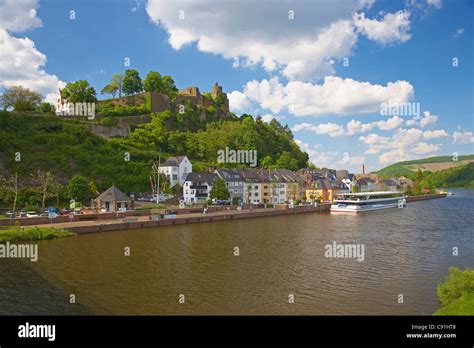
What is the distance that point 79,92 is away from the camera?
97.6m

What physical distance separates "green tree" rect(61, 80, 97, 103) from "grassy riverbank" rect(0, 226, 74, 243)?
63.9 m

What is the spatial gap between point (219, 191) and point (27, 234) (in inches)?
1651

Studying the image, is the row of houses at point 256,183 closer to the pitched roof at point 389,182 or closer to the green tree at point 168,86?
the pitched roof at point 389,182

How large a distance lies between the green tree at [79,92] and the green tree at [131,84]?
20523mm

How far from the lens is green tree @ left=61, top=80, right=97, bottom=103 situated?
96562 mm

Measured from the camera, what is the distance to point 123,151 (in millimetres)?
82875

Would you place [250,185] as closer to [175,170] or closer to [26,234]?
[175,170]

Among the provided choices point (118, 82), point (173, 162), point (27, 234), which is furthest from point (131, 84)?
point (27, 234)

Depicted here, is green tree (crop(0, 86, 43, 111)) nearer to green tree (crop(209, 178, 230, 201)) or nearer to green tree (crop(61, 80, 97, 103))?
green tree (crop(61, 80, 97, 103))

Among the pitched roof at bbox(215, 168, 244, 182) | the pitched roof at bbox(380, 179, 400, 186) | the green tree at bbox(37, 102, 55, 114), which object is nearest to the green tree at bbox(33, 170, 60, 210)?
the pitched roof at bbox(215, 168, 244, 182)
